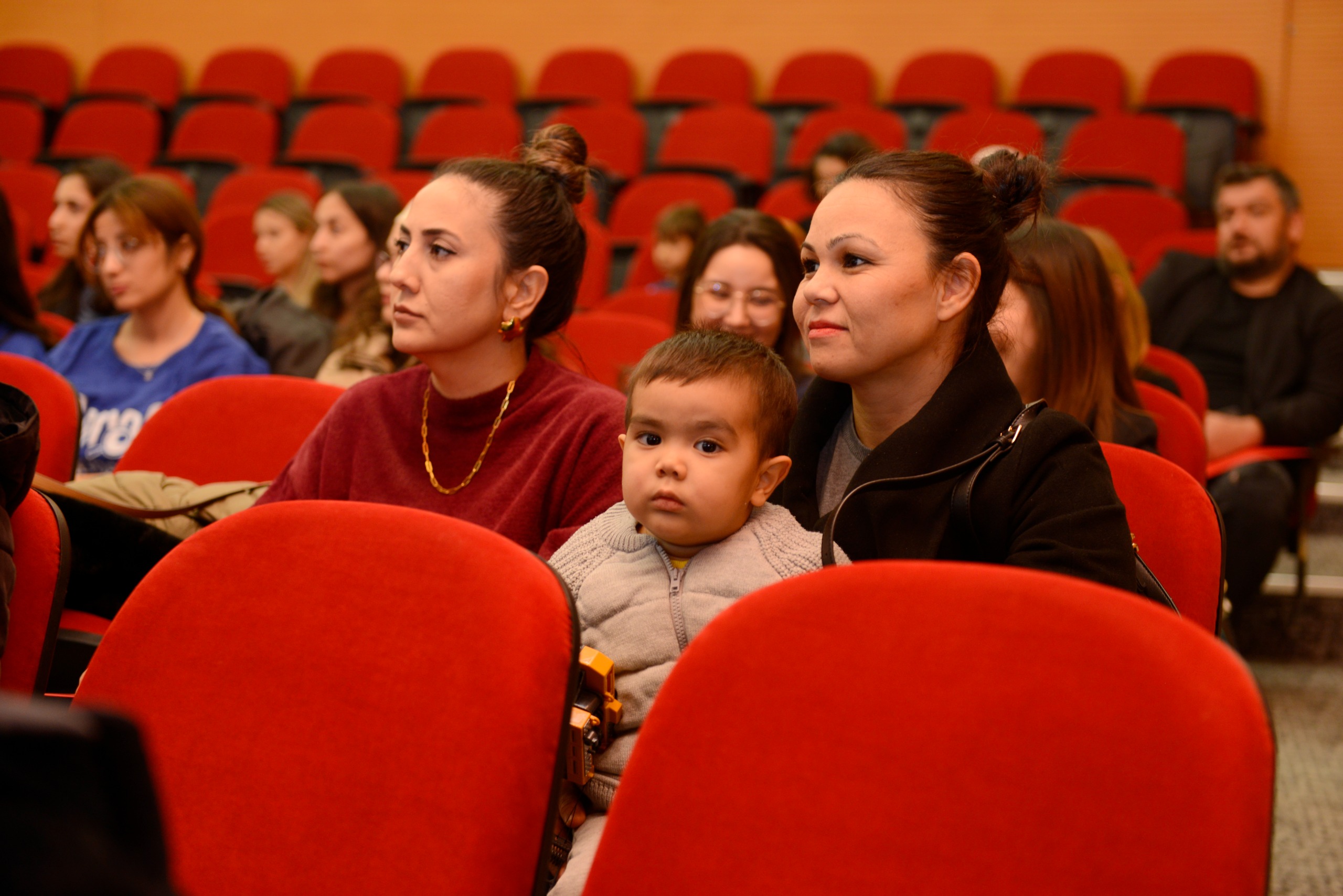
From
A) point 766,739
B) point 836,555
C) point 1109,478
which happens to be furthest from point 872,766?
point 1109,478

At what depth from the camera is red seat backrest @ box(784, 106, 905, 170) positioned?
5.11 meters

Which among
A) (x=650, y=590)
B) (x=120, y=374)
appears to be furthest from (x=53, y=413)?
(x=650, y=590)

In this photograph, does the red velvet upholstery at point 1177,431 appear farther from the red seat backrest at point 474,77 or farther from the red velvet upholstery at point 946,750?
the red seat backrest at point 474,77

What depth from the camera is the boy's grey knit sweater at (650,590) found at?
116 centimetres

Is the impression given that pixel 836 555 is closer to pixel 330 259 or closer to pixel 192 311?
pixel 192 311

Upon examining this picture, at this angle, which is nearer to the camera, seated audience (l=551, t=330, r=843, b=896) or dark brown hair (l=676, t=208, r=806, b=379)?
seated audience (l=551, t=330, r=843, b=896)

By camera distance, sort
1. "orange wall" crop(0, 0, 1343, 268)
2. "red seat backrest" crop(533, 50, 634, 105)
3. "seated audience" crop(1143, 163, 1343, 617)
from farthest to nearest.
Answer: "red seat backrest" crop(533, 50, 634, 105) → "orange wall" crop(0, 0, 1343, 268) → "seated audience" crop(1143, 163, 1343, 617)

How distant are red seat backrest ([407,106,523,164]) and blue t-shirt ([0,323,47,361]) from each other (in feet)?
9.65

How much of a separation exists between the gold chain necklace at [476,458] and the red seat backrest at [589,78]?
4720 millimetres

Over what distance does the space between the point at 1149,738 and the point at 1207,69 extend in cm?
547

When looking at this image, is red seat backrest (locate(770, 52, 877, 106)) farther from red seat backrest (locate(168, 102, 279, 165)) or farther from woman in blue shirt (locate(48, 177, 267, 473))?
woman in blue shirt (locate(48, 177, 267, 473))

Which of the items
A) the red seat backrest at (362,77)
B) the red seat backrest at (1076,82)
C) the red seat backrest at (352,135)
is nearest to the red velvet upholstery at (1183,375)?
the red seat backrest at (1076,82)

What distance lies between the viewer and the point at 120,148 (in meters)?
6.19

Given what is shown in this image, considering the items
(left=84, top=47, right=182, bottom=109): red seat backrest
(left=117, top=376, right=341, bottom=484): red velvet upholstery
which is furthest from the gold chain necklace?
(left=84, top=47, right=182, bottom=109): red seat backrest
